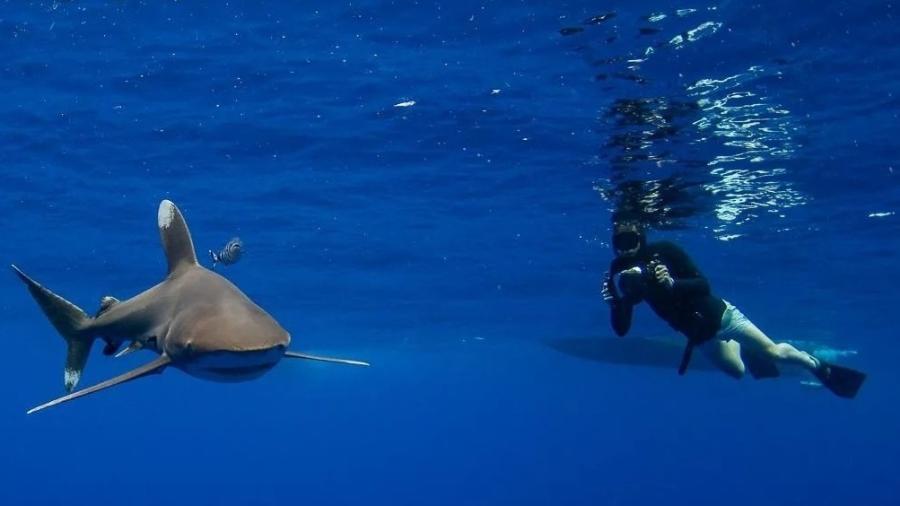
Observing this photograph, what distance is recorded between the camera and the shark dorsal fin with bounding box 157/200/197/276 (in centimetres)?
569

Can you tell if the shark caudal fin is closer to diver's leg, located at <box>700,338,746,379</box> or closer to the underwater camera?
the underwater camera

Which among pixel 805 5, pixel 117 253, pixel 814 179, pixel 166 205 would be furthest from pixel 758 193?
pixel 117 253

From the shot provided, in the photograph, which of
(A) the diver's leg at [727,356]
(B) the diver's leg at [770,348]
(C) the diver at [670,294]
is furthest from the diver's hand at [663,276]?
(A) the diver's leg at [727,356]

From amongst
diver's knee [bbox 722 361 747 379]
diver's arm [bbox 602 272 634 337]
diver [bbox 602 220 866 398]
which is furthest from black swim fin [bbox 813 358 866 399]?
diver's arm [bbox 602 272 634 337]

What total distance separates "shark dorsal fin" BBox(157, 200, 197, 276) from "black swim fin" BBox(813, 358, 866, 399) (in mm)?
9523

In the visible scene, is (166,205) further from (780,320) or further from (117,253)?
(780,320)

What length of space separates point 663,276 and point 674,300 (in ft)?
2.30

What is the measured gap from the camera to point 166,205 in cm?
575

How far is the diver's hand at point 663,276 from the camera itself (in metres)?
8.80

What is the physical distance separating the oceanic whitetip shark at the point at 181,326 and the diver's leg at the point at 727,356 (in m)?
8.80

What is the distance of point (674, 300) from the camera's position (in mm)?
9328

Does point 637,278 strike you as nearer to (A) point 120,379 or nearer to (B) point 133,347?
(B) point 133,347

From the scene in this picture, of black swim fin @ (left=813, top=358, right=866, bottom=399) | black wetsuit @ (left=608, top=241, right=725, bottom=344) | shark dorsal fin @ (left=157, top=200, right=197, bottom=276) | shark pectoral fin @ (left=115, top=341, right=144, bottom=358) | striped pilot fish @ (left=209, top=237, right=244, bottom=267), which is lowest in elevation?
black swim fin @ (left=813, top=358, right=866, bottom=399)

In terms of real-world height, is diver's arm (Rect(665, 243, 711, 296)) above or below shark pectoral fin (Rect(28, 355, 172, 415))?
below
